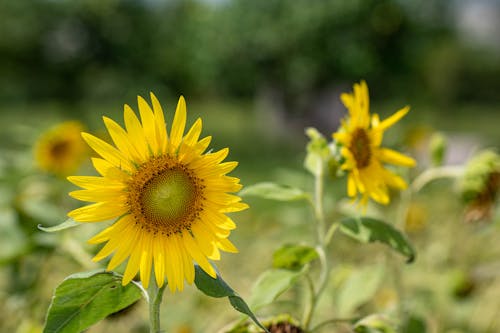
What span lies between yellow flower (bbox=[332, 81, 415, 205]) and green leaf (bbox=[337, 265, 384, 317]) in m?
0.21

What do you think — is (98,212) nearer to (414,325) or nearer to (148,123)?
(148,123)

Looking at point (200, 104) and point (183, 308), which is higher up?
point (200, 104)

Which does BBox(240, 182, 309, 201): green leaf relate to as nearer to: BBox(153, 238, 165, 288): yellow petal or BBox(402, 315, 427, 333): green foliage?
BBox(153, 238, 165, 288): yellow petal

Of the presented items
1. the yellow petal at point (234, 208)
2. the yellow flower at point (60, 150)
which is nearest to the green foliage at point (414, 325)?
the yellow petal at point (234, 208)

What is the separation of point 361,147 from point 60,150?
3.29 feet

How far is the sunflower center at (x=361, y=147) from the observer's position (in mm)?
616

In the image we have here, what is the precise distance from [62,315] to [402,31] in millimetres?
5480

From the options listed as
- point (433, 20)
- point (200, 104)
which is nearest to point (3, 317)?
point (433, 20)

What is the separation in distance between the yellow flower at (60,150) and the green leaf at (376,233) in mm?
986

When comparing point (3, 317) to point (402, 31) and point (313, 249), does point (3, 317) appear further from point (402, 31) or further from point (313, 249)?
point (402, 31)

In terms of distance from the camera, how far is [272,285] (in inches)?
22.4

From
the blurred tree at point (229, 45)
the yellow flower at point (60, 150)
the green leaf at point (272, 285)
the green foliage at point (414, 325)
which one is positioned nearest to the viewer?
the green leaf at point (272, 285)

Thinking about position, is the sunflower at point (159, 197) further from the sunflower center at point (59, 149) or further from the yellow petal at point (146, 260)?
the sunflower center at point (59, 149)

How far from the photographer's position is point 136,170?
0.47 m
